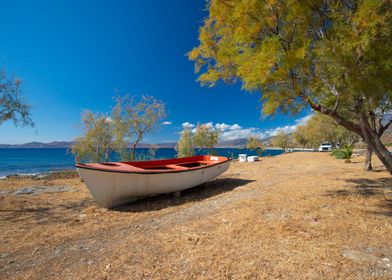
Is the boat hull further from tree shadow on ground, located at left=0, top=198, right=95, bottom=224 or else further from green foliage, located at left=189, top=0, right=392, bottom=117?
green foliage, located at left=189, top=0, right=392, bottom=117

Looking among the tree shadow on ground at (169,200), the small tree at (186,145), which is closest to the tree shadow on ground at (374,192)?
the tree shadow on ground at (169,200)

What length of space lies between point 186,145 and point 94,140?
1479 centimetres

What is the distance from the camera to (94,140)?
1548 centimetres

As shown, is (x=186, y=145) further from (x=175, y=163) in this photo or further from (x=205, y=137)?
(x=175, y=163)

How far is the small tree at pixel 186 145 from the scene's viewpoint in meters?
28.4

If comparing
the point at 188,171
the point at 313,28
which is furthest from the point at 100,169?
the point at 313,28

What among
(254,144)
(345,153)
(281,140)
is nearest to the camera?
(345,153)

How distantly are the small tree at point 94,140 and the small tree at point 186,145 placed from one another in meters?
13.4

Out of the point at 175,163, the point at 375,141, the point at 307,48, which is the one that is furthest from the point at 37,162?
the point at 375,141

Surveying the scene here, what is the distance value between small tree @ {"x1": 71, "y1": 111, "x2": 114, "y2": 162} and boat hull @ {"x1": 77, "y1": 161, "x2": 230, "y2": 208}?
1012cm

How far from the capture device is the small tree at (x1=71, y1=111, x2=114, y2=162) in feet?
49.7

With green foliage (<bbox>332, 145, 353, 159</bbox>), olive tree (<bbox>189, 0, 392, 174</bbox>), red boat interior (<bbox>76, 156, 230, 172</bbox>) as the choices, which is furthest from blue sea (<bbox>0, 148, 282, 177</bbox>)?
olive tree (<bbox>189, 0, 392, 174</bbox>)

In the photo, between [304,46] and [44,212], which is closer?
[304,46]

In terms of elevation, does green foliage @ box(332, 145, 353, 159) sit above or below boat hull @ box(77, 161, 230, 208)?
above
